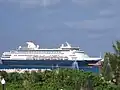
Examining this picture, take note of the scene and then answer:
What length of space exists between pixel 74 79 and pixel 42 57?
4826 centimetres

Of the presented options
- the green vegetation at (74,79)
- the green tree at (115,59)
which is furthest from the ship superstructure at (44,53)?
the green tree at (115,59)

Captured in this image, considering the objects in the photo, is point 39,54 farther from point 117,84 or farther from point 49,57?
point 117,84

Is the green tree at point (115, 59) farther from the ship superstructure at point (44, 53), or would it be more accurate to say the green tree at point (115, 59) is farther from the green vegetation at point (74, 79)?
the ship superstructure at point (44, 53)

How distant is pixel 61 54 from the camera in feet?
282

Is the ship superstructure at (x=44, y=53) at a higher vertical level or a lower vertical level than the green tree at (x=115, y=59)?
higher

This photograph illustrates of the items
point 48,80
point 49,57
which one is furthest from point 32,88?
point 49,57

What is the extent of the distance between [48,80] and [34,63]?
148ft

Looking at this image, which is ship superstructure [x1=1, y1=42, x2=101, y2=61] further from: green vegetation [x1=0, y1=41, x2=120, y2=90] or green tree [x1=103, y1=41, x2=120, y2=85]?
green tree [x1=103, y1=41, x2=120, y2=85]

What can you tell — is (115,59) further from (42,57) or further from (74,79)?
(42,57)

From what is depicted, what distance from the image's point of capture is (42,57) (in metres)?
85.4

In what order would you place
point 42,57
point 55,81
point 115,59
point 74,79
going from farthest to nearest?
point 42,57 → point 55,81 → point 74,79 → point 115,59

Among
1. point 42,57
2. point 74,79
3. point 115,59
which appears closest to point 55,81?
point 74,79

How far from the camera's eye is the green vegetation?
105 ft

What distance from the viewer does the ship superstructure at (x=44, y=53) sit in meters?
85.4
